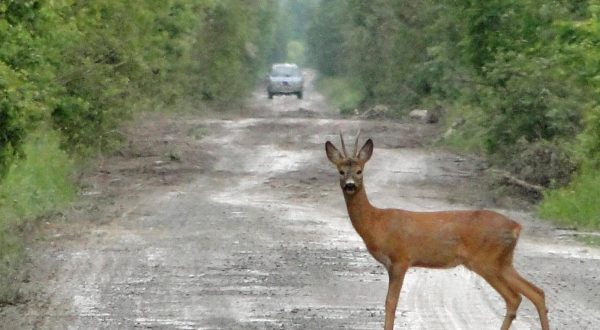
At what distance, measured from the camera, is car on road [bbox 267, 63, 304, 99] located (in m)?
75.0

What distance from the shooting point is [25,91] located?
14.6 m

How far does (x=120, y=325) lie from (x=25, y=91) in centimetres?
419

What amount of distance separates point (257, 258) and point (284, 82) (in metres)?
59.2

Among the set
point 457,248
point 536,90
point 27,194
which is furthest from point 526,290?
point 536,90

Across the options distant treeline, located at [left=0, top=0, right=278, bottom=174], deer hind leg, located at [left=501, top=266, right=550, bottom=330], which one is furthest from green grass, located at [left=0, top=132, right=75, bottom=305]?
deer hind leg, located at [left=501, top=266, right=550, bottom=330]

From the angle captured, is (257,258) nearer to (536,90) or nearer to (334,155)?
(334,155)

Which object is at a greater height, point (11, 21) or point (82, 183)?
point (11, 21)

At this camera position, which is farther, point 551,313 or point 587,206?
point 587,206

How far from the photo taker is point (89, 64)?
25141mm

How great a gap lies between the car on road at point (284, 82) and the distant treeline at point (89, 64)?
18287 millimetres

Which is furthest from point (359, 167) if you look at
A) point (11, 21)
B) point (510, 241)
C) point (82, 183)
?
point (82, 183)

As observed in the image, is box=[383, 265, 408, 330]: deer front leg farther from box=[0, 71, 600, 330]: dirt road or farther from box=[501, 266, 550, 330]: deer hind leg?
box=[0, 71, 600, 330]: dirt road

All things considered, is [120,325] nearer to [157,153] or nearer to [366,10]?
[157,153]

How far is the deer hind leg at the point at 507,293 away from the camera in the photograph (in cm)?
1038
